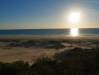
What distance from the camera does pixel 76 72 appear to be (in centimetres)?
821

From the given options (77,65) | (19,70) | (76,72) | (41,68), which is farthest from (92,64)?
(19,70)

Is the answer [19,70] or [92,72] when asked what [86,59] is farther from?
[19,70]

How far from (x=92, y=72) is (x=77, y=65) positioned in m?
0.79

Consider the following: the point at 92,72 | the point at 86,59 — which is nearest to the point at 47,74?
the point at 92,72

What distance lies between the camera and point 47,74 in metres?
8.16

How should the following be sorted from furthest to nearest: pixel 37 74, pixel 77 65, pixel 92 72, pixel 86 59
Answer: pixel 86 59 → pixel 77 65 → pixel 92 72 → pixel 37 74

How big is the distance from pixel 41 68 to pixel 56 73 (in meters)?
0.77

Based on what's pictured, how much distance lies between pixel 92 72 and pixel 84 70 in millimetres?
320

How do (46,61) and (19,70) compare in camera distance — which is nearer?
(19,70)

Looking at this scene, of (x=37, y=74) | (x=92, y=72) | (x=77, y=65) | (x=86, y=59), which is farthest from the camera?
(x=86, y=59)

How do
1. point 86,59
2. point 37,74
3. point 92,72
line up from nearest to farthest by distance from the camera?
point 37,74 → point 92,72 → point 86,59

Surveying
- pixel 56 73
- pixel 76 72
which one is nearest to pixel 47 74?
pixel 56 73

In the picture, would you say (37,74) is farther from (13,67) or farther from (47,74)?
(13,67)

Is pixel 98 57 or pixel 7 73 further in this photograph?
pixel 98 57
